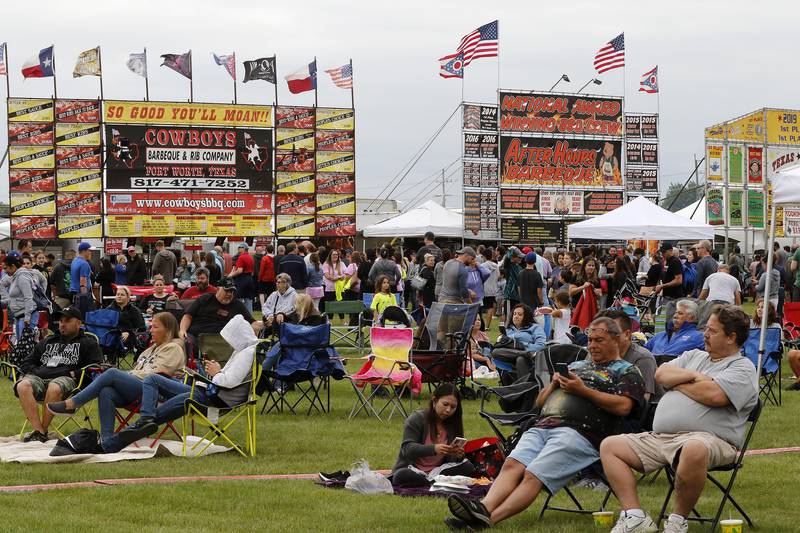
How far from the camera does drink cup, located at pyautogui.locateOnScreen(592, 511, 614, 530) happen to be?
6316 millimetres

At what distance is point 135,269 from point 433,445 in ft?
46.9

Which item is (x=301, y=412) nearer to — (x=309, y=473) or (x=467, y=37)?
(x=309, y=473)

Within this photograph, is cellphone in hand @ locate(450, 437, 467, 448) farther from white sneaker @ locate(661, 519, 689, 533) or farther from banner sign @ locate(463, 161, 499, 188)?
banner sign @ locate(463, 161, 499, 188)

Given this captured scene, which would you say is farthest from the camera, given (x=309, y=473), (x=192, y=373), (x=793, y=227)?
(x=793, y=227)

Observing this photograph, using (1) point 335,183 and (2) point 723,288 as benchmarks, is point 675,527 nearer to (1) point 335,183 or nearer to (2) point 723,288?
(2) point 723,288

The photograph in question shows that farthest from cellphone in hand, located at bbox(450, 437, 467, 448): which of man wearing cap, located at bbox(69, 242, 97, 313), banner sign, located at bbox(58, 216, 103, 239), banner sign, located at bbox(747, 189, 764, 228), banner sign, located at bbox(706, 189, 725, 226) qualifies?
banner sign, located at bbox(58, 216, 103, 239)

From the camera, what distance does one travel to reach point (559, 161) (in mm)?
33656

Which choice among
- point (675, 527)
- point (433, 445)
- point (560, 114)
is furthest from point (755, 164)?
point (675, 527)

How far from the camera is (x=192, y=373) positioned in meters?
8.83

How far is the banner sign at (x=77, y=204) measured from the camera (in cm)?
2898

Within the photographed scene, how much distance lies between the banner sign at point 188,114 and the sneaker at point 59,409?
21.1m

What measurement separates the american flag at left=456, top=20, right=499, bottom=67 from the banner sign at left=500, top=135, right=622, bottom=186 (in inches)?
104

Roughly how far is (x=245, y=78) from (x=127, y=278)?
43.8 ft

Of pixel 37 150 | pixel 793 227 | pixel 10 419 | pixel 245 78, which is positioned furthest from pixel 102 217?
pixel 10 419
